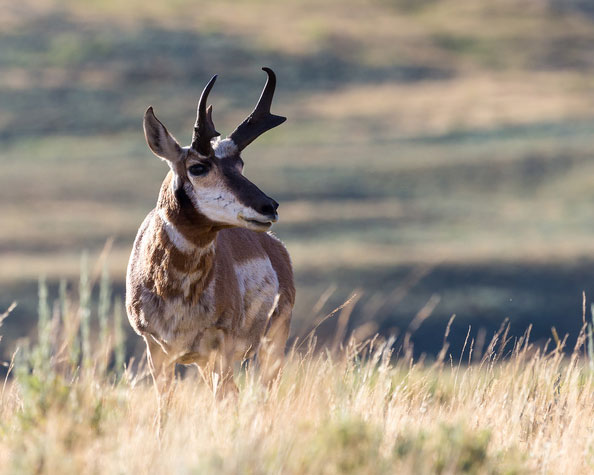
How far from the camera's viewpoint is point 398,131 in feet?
234

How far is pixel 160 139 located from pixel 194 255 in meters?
0.71

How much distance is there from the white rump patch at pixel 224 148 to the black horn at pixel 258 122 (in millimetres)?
40

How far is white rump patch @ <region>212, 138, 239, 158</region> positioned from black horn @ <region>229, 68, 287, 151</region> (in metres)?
0.04

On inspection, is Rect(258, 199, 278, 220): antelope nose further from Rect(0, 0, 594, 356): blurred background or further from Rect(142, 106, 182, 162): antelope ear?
Rect(0, 0, 594, 356): blurred background

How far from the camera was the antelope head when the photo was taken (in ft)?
22.1

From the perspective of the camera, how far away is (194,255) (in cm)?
708

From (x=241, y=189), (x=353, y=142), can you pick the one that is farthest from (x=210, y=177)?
(x=353, y=142)

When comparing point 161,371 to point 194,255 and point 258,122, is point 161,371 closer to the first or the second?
point 194,255

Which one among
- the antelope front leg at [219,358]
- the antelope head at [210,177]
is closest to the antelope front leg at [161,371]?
the antelope front leg at [219,358]

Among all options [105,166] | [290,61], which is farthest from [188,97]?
[105,166]

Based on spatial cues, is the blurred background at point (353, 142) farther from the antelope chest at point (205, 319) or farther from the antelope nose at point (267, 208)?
the antelope nose at point (267, 208)

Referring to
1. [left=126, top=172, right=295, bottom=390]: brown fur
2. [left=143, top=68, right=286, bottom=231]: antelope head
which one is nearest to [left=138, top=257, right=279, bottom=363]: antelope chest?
[left=126, top=172, right=295, bottom=390]: brown fur

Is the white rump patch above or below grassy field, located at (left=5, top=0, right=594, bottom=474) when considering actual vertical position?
above

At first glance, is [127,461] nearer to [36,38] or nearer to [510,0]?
[36,38]
